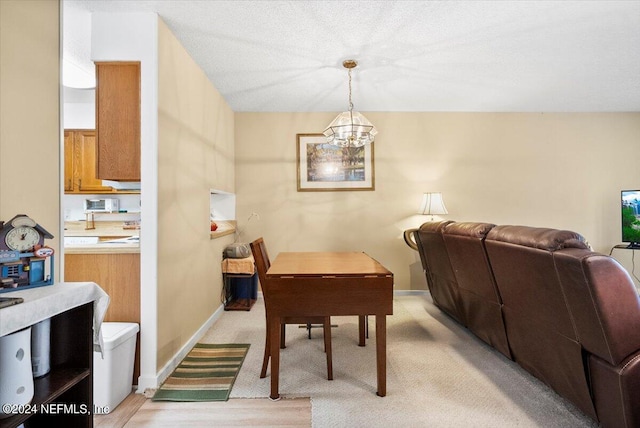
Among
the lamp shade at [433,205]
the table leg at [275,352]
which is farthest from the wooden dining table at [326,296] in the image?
the lamp shade at [433,205]

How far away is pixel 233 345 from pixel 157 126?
1812mm

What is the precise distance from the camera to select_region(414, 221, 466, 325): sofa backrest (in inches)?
111

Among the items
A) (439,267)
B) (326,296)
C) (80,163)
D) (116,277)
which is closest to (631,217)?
(439,267)

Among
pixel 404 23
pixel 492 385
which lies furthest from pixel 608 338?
pixel 404 23

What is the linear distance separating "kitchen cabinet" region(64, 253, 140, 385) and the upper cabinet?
547 mm

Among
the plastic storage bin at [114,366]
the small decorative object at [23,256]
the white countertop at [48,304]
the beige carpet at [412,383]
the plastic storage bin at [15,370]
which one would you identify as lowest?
the beige carpet at [412,383]

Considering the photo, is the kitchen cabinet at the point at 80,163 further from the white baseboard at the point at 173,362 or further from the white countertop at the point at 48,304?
the white countertop at the point at 48,304

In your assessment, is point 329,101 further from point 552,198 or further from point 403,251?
point 552,198

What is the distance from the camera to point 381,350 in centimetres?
189

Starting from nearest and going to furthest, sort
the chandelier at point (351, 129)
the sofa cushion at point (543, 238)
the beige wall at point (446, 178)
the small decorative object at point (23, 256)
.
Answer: the small decorative object at point (23, 256) → the sofa cushion at point (543, 238) → the chandelier at point (351, 129) → the beige wall at point (446, 178)

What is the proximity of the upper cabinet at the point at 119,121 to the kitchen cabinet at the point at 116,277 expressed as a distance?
547 mm

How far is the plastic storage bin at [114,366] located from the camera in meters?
1.78

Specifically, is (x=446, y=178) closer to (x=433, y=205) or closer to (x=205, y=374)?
(x=433, y=205)

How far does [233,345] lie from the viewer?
2705mm
